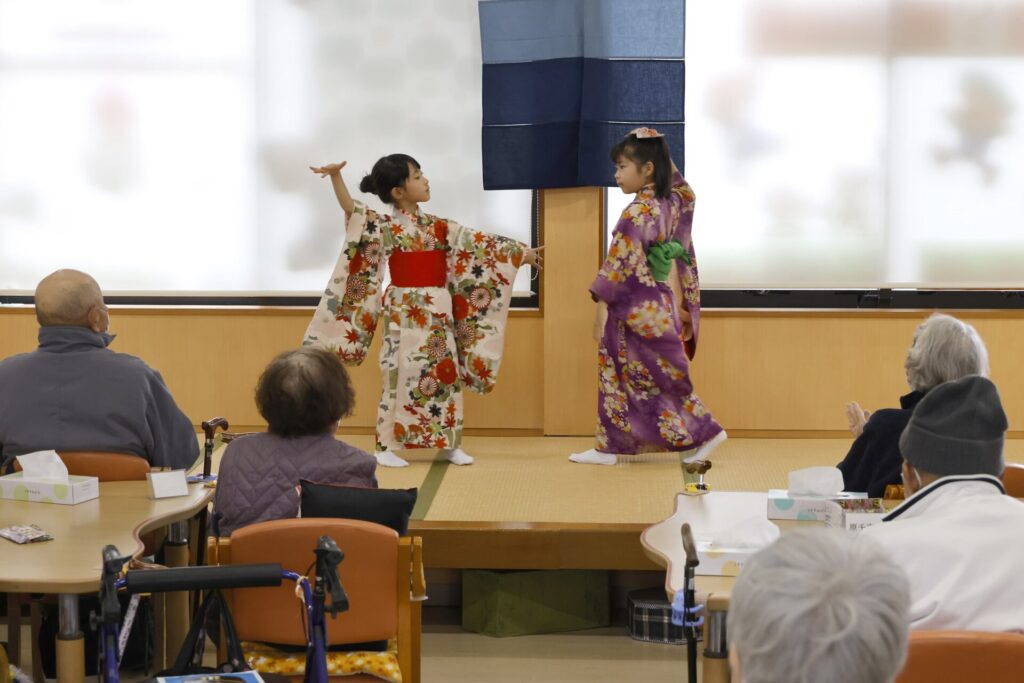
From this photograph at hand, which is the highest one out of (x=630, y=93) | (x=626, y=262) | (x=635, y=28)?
(x=635, y=28)

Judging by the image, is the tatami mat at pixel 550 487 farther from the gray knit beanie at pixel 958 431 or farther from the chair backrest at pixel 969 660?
the chair backrest at pixel 969 660

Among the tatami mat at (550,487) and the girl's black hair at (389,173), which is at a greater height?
the girl's black hair at (389,173)

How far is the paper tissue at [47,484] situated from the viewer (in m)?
3.02

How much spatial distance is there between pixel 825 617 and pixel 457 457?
4.17 m

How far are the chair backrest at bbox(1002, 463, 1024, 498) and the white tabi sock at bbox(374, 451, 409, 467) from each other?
2.76 metres

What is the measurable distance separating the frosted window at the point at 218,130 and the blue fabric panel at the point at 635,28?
0.58 meters

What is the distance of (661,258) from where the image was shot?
207 inches

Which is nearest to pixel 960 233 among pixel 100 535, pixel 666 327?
pixel 666 327

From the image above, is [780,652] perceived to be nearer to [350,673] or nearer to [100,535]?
[350,673]

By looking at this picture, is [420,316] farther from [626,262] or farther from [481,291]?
[626,262]

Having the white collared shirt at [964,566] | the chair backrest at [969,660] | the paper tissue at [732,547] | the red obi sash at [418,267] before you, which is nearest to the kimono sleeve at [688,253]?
the red obi sash at [418,267]

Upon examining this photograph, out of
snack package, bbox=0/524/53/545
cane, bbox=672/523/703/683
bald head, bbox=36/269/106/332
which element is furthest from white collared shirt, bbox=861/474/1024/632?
bald head, bbox=36/269/106/332

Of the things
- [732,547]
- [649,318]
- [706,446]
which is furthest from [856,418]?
[706,446]

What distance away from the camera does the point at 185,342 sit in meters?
6.23
